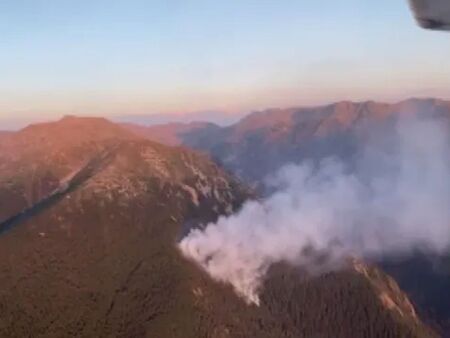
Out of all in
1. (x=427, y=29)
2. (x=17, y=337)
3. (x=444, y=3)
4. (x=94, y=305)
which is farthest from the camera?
(x=94, y=305)

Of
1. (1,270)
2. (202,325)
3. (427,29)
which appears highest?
(427,29)

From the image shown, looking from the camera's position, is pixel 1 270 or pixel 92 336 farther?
pixel 1 270

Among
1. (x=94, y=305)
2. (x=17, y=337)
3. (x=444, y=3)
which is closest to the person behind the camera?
(x=444, y=3)

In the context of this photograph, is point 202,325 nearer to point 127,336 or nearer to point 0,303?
point 127,336

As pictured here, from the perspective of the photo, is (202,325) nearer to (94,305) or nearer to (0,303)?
(94,305)

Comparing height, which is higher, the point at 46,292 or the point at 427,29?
the point at 427,29

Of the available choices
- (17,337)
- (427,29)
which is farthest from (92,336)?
(427,29)

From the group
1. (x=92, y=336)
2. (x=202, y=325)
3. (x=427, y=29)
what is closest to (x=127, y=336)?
(x=92, y=336)

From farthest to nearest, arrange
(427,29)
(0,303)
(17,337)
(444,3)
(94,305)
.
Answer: (94,305), (0,303), (17,337), (427,29), (444,3)

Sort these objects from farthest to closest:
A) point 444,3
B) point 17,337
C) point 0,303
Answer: point 0,303 < point 17,337 < point 444,3
